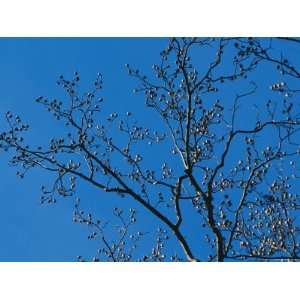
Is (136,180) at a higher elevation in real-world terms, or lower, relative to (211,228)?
higher

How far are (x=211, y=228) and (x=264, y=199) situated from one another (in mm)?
1150

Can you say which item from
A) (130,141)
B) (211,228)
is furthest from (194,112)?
(211,228)

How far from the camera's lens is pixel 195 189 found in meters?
6.76

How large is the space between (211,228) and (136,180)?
1.31 m

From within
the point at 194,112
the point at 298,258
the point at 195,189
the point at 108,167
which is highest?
the point at 194,112

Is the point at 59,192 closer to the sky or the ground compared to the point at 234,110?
closer to the ground

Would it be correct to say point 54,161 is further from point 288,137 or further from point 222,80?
point 288,137

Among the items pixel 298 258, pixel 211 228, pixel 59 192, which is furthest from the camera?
pixel 59 192

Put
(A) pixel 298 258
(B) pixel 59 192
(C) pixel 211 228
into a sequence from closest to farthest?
(C) pixel 211 228 < (A) pixel 298 258 < (B) pixel 59 192

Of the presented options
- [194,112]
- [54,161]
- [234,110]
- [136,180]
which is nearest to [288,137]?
[234,110]

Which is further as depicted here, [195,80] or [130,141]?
[130,141]

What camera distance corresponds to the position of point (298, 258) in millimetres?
6887

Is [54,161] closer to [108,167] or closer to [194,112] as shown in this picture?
[108,167]

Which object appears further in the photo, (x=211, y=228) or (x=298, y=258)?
(x=298, y=258)
